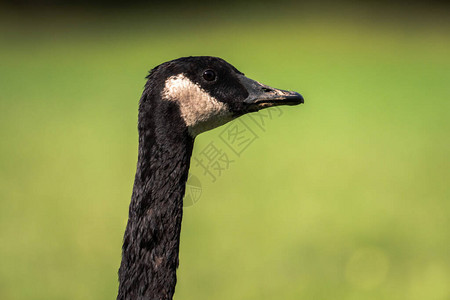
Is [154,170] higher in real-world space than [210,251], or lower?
higher

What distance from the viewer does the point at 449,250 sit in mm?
4504

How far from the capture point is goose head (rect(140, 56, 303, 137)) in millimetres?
1873

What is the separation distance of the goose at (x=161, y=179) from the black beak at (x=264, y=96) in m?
0.17

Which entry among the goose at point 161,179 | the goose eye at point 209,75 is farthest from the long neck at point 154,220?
the goose eye at point 209,75

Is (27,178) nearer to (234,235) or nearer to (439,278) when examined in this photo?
(234,235)

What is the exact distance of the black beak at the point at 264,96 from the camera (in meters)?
2.01

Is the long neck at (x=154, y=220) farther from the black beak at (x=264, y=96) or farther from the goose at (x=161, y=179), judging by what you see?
the black beak at (x=264, y=96)

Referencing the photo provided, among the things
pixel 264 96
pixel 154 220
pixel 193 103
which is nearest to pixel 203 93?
pixel 193 103

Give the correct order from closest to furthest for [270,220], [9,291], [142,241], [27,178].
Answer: [142,241] < [9,291] < [270,220] < [27,178]

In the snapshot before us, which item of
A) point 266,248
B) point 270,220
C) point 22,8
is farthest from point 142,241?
point 22,8

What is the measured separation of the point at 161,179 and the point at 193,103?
0.25 metres

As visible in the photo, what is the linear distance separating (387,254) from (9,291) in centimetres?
245

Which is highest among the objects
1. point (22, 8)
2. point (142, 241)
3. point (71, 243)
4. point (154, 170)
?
point (22, 8)

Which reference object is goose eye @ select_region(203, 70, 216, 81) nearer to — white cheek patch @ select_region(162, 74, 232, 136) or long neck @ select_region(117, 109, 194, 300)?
white cheek patch @ select_region(162, 74, 232, 136)
